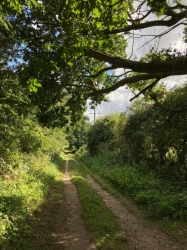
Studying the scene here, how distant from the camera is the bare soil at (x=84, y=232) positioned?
6.00m

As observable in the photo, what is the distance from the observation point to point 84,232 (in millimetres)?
6980

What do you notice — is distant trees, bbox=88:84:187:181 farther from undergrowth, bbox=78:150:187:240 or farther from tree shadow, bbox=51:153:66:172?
tree shadow, bbox=51:153:66:172

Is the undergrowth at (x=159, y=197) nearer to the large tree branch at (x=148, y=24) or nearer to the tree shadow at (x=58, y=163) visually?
the large tree branch at (x=148, y=24)

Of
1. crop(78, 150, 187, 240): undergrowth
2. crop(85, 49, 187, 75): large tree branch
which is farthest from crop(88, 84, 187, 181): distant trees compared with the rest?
crop(85, 49, 187, 75): large tree branch

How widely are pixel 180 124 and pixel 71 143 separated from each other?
55.3 meters

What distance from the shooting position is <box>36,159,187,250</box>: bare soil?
5996 millimetres

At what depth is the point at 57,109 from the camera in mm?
9195

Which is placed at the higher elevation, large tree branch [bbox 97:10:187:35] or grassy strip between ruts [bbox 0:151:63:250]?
large tree branch [bbox 97:10:187:35]

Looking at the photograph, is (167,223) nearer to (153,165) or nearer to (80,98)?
(80,98)

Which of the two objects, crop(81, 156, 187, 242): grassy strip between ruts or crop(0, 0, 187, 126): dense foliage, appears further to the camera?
crop(81, 156, 187, 242): grassy strip between ruts

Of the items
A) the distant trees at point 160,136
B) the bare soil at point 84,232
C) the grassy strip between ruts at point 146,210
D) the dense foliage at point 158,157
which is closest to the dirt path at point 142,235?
the bare soil at point 84,232

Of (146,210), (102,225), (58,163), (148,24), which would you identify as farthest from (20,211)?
(58,163)

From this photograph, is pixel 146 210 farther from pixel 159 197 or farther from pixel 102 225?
pixel 102 225

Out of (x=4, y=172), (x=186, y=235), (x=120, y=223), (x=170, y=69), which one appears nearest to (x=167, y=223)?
(x=186, y=235)
